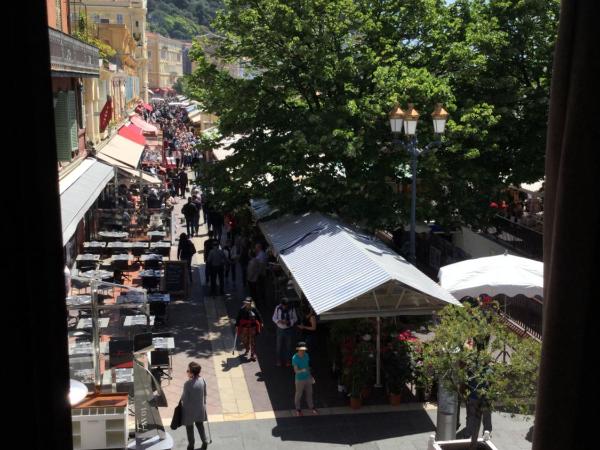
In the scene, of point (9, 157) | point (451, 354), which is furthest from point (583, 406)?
point (451, 354)

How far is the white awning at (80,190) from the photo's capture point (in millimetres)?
14595

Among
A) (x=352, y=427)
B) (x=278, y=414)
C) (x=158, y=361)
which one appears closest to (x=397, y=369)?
(x=352, y=427)

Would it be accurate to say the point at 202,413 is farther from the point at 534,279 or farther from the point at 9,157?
the point at 9,157

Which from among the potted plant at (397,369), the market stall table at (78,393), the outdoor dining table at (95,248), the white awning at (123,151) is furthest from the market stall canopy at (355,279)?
the white awning at (123,151)

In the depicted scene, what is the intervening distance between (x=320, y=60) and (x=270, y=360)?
651 centimetres

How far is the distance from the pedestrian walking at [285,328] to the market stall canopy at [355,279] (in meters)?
0.47

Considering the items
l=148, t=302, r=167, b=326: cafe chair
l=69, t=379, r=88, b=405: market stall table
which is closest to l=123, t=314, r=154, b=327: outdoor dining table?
l=148, t=302, r=167, b=326: cafe chair

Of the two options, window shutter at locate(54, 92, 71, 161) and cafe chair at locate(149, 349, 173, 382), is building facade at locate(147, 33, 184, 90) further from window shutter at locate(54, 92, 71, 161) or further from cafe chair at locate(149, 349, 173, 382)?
cafe chair at locate(149, 349, 173, 382)

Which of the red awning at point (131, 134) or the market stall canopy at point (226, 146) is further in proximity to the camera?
the red awning at point (131, 134)

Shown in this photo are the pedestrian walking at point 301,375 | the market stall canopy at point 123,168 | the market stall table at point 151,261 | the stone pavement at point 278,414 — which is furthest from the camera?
the market stall canopy at point 123,168

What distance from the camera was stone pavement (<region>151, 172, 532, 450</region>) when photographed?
9891 millimetres

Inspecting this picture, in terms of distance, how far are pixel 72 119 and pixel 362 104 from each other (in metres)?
8.62

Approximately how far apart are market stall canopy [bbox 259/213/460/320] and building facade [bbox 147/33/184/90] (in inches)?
4716

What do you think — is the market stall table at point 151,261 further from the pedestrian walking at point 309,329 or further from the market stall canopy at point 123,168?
the market stall canopy at point 123,168
